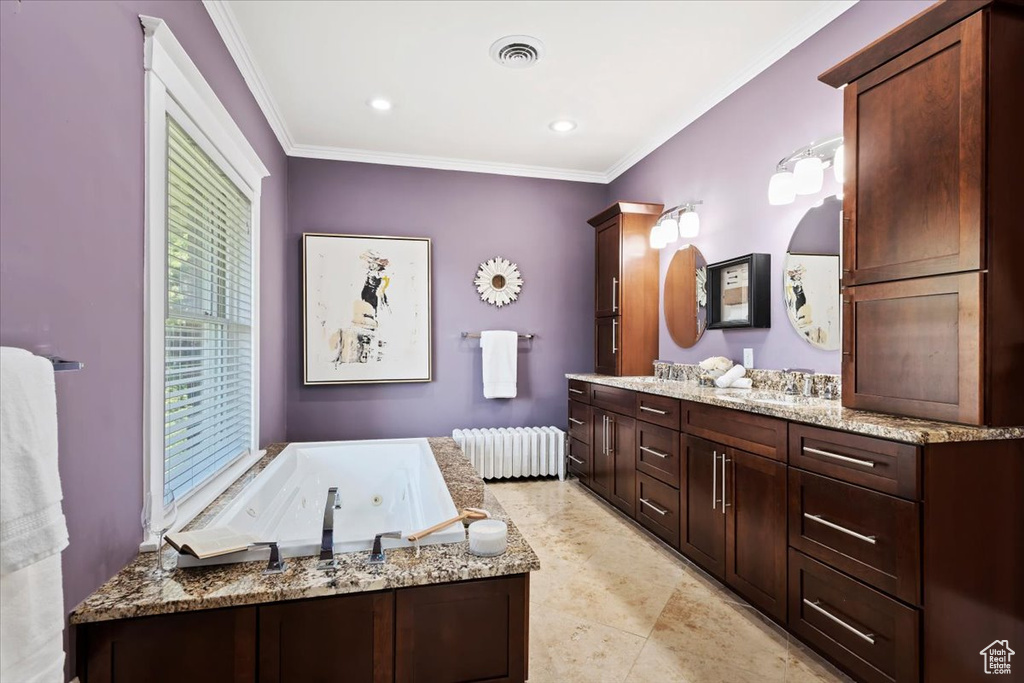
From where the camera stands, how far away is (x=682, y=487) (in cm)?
265

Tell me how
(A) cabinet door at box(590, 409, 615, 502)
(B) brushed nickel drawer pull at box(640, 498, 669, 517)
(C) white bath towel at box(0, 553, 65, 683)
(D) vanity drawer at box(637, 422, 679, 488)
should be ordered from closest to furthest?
(C) white bath towel at box(0, 553, 65, 683) < (D) vanity drawer at box(637, 422, 679, 488) < (B) brushed nickel drawer pull at box(640, 498, 669, 517) < (A) cabinet door at box(590, 409, 615, 502)

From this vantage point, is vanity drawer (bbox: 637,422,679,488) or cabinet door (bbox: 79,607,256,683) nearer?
cabinet door (bbox: 79,607,256,683)

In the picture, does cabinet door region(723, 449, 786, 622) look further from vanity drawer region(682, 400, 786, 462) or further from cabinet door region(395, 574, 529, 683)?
cabinet door region(395, 574, 529, 683)

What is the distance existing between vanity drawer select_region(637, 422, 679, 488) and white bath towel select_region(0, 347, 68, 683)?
2462 millimetres

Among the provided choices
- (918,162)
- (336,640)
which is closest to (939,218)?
(918,162)

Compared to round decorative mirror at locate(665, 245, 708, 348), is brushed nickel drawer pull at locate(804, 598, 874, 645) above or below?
below

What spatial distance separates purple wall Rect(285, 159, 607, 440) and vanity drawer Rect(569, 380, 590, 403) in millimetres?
500

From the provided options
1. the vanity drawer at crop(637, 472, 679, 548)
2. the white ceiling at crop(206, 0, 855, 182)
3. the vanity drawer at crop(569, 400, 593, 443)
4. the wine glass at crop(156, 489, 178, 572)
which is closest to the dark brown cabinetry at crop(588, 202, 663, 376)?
the vanity drawer at crop(569, 400, 593, 443)

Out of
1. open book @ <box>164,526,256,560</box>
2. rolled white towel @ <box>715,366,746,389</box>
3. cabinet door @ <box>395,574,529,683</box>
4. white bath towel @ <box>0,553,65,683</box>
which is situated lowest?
cabinet door @ <box>395,574,529,683</box>

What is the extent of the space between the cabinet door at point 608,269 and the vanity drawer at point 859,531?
2.22 metres

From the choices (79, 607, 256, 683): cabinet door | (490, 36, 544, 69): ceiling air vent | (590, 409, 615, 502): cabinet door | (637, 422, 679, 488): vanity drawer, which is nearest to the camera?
(79, 607, 256, 683): cabinet door

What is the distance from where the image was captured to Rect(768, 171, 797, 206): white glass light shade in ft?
8.18

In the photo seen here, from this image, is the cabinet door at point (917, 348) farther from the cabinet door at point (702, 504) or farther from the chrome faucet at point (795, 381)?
the cabinet door at point (702, 504)

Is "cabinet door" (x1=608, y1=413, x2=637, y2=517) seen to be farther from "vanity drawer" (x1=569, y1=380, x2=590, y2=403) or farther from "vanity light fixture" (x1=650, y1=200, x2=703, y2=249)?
"vanity light fixture" (x1=650, y1=200, x2=703, y2=249)
